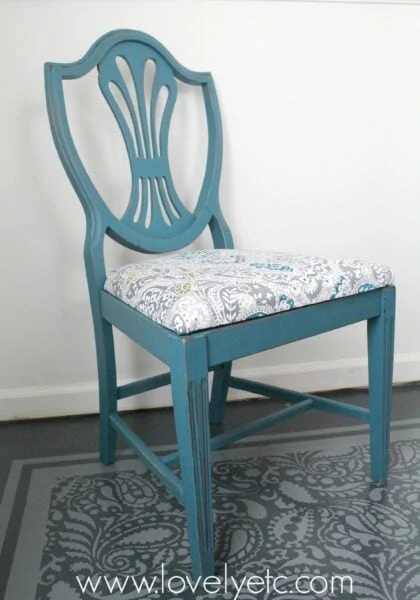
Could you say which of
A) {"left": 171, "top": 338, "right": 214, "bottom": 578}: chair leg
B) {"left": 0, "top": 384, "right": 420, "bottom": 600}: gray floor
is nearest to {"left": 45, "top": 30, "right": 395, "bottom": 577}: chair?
{"left": 171, "top": 338, "right": 214, "bottom": 578}: chair leg

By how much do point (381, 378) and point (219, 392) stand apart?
0.44 m

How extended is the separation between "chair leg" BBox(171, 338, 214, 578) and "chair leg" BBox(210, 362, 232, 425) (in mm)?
500

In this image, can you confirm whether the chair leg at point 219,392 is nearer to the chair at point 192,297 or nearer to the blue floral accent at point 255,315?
the chair at point 192,297

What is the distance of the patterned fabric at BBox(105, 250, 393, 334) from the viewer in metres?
0.78

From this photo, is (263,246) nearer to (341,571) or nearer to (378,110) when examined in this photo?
(378,110)

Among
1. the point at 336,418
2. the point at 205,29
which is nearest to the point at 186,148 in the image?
the point at 205,29

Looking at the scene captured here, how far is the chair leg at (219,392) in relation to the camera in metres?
1.31

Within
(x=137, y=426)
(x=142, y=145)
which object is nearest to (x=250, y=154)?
(x=142, y=145)

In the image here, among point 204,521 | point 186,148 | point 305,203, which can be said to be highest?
point 186,148

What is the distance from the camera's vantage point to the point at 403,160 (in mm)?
1487

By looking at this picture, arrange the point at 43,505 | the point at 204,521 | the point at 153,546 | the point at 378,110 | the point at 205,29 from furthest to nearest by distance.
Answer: the point at 378,110
the point at 205,29
the point at 43,505
the point at 153,546
the point at 204,521

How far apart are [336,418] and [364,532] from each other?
461 mm

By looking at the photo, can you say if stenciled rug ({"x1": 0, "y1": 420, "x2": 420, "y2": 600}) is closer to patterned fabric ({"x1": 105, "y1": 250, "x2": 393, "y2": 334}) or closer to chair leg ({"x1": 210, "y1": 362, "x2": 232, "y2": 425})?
chair leg ({"x1": 210, "y1": 362, "x2": 232, "y2": 425})

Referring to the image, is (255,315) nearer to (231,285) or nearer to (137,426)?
(231,285)
